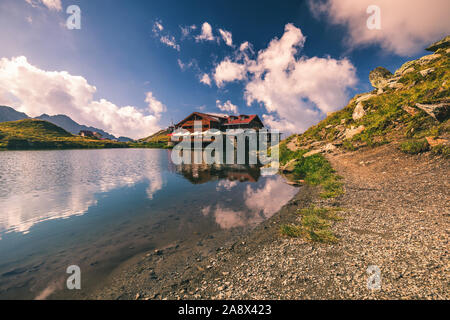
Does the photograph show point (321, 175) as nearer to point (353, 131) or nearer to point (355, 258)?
point (353, 131)

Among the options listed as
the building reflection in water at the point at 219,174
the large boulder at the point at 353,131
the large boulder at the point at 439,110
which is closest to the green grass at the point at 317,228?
the building reflection in water at the point at 219,174

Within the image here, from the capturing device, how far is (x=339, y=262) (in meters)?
5.37

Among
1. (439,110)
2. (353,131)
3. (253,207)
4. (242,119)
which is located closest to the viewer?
(253,207)

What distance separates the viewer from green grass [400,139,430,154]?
13.0 m

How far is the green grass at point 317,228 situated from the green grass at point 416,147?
10.7 meters

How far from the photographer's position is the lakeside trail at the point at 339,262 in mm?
4387

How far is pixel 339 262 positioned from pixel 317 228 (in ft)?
8.02

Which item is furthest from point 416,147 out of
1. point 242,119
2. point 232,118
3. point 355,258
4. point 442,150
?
point 232,118

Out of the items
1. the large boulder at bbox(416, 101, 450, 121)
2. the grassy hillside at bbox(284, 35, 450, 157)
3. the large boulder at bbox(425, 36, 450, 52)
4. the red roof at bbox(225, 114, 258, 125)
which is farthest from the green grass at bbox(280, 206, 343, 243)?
the red roof at bbox(225, 114, 258, 125)

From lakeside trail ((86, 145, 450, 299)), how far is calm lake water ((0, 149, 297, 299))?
1.93 meters

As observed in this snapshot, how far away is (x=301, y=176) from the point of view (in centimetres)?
2169

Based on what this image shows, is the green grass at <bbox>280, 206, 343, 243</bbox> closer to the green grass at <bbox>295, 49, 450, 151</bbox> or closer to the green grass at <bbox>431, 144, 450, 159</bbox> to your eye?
the green grass at <bbox>431, 144, 450, 159</bbox>

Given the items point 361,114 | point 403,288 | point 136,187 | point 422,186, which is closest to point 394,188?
point 422,186
